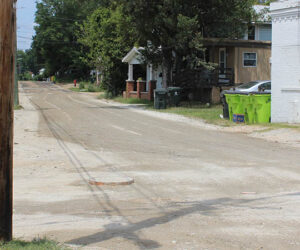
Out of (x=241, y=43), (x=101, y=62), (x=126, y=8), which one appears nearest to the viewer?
A: (x=126, y=8)

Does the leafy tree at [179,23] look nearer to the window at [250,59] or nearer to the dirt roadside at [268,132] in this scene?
the window at [250,59]

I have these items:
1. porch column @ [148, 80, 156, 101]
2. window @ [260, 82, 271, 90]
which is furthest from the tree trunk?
window @ [260, 82, 271, 90]

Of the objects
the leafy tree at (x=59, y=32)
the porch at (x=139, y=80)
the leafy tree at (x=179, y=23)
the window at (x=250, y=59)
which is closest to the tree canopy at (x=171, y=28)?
the leafy tree at (x=179, y=23)

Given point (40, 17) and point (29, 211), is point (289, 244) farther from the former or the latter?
point (40, 17)

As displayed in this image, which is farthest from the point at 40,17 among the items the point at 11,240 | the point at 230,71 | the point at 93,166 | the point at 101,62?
the point at 11,240

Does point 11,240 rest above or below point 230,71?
below

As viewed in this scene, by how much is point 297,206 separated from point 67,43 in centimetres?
8832

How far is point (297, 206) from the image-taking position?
732cm

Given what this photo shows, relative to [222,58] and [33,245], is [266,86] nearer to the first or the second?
[222,58]

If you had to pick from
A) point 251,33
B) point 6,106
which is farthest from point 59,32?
point 6,106

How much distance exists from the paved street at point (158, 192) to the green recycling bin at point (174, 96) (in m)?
14.0

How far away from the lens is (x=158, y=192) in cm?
847

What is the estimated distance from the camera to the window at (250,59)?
34812 millimetres

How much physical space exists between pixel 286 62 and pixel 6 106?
53.7 ft
